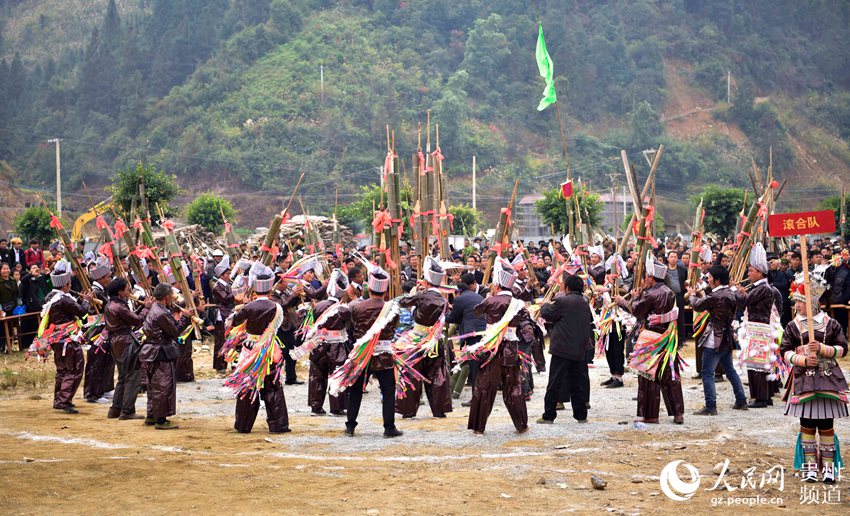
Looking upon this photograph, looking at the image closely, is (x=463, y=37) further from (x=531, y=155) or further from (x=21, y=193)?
(x=21, y=193)

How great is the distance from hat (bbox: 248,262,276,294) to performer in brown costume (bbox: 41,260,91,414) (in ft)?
9.75

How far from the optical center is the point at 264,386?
11172mm

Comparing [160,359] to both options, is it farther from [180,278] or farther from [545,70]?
[545,70]

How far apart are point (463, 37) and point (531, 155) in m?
17.7

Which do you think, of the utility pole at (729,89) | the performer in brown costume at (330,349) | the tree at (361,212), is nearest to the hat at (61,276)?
the performer in brown costume at (330,349)

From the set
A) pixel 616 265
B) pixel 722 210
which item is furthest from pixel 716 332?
pixel 722 210

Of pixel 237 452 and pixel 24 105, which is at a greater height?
pixel 24 105

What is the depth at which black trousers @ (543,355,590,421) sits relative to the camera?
1171cm

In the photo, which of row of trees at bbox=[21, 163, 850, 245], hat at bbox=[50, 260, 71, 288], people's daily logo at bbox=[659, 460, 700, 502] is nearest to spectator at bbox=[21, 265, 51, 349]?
hat at bbox=[50, 260, 71, 288]

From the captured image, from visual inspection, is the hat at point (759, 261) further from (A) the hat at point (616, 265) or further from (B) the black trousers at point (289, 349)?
(B) the black trousers at point (289, 349)

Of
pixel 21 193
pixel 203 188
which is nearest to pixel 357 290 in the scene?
pixel 21 193

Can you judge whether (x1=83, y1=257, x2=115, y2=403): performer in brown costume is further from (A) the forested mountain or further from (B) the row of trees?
(A) the forested mountain

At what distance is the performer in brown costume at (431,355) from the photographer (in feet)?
38.8

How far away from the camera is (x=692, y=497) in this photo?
833cm
